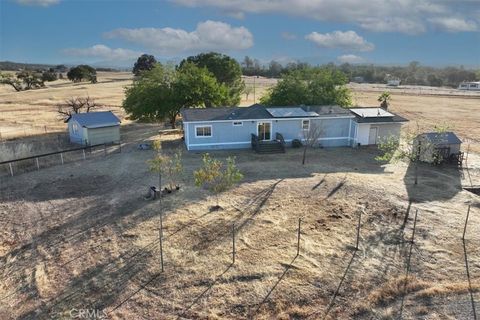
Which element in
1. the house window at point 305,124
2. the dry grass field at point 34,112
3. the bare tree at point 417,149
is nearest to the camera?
the bare tree at point 417,149

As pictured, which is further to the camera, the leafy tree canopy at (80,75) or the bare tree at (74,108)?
the leafy tree canopy at (80,75)

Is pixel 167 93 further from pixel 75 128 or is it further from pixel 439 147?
pixel 439 147

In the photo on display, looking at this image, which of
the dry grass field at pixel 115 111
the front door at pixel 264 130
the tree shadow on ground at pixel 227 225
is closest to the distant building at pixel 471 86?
the dry grass field at pixel 115 111

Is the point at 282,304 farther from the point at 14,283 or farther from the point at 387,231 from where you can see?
the point at 14,283

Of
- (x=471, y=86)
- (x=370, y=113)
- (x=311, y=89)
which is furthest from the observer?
(x=471, y=86)

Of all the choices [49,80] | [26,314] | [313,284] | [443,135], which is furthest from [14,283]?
[49,80]

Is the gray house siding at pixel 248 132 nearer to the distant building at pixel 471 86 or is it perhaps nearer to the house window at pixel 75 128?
the house window at pixel 75 128

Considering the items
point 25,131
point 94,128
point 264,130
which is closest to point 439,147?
point 264,130
